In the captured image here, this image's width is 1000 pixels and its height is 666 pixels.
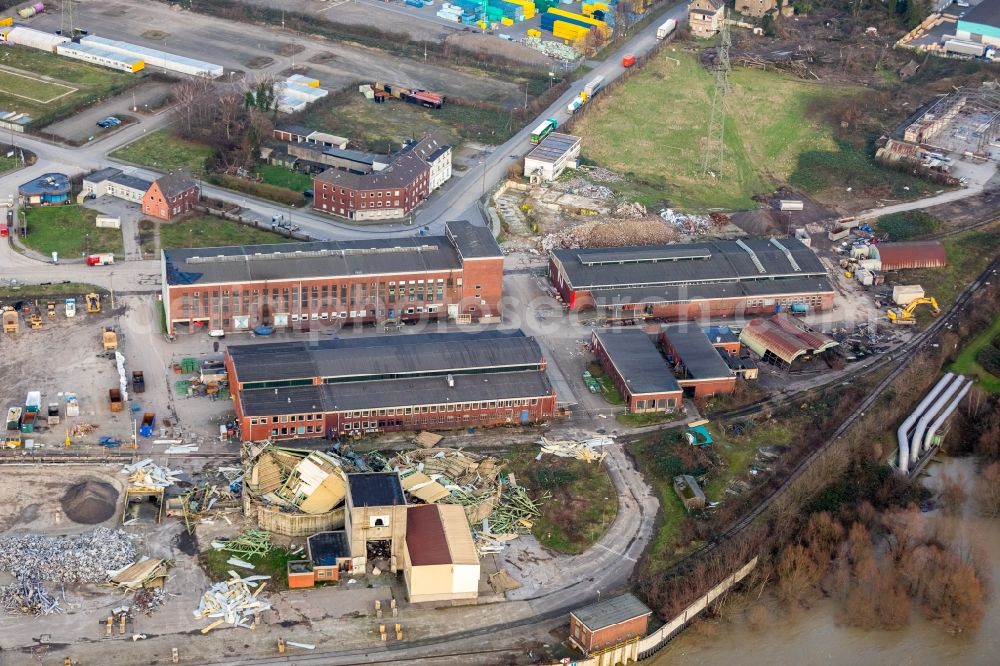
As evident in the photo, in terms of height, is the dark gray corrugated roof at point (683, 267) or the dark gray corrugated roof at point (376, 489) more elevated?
the dark gray corrugated roof at point (683, 267)

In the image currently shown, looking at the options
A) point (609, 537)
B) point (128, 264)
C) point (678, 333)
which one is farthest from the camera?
point (128, 264)

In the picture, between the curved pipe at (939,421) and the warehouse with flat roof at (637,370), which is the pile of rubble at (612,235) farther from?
the curved pipe at (939,421)

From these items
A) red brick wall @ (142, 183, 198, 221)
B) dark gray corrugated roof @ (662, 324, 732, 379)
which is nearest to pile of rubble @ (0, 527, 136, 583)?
dark gray corrugated roof @ (662, 324, 732, 379)

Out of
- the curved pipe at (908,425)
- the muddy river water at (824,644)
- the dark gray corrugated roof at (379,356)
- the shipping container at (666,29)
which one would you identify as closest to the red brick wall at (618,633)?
the muddy river water at (824,644)

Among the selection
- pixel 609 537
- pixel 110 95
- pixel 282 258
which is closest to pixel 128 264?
pixel 282 258

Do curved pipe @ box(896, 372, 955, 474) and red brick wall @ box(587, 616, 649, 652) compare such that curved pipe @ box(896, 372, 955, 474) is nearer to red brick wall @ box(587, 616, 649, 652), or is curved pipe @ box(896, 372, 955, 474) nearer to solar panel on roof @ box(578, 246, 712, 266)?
solar panel on roof @ box(578, 246, 712, 266)

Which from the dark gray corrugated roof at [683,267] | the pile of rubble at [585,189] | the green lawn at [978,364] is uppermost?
the pile of rubble at [585,189]

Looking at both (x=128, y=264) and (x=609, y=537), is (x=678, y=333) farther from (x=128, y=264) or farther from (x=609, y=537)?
(x=128, y=264)
